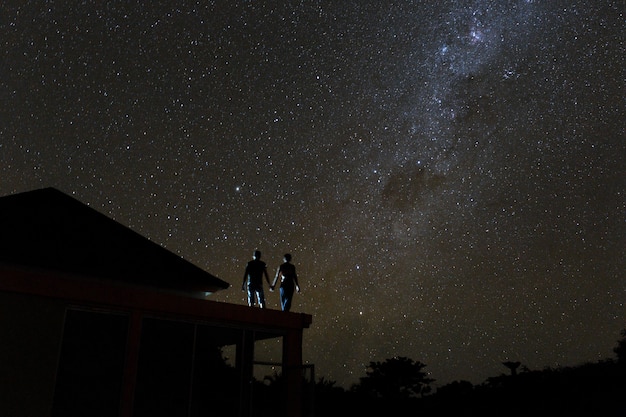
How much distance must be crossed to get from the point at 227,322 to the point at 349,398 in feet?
59.4

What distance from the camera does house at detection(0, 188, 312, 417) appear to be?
715cm

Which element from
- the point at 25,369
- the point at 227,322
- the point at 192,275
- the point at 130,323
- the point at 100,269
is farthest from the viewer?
the point at 192,275

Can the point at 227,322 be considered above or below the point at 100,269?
below

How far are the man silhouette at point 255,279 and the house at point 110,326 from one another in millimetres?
858

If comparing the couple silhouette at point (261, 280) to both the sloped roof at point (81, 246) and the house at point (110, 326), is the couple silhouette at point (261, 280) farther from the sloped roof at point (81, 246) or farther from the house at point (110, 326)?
the sloped roof at point (81, 246)

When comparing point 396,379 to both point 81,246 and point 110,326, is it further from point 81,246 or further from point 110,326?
point 81,246

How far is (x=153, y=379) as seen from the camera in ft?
48.2

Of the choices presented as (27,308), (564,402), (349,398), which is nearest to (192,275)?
(27,308)

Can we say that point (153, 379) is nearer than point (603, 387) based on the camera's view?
Yes

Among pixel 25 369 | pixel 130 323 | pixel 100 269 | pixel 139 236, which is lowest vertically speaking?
pixel 25 369

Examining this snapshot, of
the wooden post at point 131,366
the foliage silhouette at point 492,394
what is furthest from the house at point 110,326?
the foliage silhouette at point 492,394

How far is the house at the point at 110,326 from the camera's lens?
715 cm

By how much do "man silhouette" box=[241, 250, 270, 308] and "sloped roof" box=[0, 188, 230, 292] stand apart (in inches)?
120

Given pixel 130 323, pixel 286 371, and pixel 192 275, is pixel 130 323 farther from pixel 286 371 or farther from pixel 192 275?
pixel 192 275
